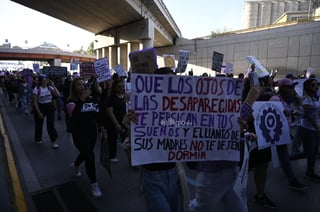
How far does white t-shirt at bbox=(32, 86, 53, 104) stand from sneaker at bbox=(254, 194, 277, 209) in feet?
18.2

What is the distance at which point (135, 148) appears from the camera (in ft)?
7.06

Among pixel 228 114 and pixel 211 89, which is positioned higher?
pixel 211 89

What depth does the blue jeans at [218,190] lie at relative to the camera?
92.2 inches

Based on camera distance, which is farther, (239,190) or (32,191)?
(32,191)

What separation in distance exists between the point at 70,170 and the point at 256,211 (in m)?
3.45

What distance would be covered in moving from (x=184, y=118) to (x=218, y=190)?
749 millimetres

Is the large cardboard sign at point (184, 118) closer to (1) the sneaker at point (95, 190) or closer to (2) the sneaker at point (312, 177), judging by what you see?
(1) the sneaker at point (95, 190)

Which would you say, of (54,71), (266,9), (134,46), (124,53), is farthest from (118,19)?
(266,9)

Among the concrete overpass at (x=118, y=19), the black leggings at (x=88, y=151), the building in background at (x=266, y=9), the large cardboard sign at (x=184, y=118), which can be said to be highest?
the building in background at (x=266, y=9)

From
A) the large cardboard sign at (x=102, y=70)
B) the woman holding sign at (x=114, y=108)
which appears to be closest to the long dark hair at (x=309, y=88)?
the woman holding sign at (x=114, y=108)

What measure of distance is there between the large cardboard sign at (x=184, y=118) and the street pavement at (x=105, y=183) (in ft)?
4.10

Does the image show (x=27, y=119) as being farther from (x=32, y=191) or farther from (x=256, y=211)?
(x=256, y=211)

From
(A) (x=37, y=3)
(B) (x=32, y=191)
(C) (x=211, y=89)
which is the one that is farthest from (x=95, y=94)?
(A) (x=37, y=3)

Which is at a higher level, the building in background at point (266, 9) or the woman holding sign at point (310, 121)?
the building in background at point (266, 9)
